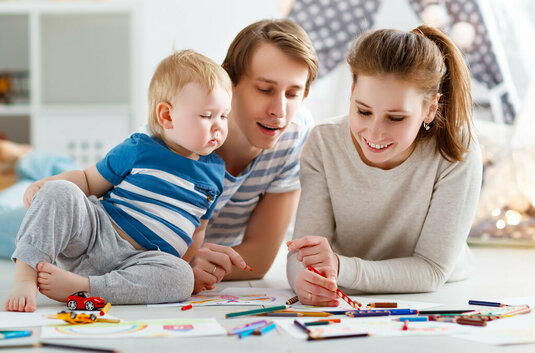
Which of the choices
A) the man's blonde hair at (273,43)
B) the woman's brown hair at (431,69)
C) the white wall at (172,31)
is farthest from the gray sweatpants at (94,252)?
the white wall at (172,31)

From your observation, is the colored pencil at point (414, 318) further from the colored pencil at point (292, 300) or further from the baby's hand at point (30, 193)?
the baby's hand at point (30, 193)

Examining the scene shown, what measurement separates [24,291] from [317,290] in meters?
0.58

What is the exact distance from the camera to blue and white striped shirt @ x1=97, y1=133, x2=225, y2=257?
140 cm

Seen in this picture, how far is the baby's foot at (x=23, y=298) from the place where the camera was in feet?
4.02

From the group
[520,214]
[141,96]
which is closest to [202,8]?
[141,96]

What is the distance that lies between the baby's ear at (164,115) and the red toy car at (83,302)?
0.41m

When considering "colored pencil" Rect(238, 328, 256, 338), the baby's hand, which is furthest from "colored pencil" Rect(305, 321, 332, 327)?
the baby's hand

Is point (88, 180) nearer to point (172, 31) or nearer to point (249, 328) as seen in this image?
point (249, 328)

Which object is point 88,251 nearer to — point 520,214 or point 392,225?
point 392,225

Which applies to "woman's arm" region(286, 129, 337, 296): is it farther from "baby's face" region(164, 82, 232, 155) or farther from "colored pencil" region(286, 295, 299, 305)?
"baby's face" region(164, 82, 232, 155)

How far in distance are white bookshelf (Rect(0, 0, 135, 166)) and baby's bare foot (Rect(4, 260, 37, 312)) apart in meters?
2.26

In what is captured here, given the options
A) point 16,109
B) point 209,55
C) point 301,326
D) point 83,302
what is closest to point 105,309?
point 83,302

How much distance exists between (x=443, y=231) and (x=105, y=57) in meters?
2.72

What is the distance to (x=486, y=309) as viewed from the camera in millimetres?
1342
